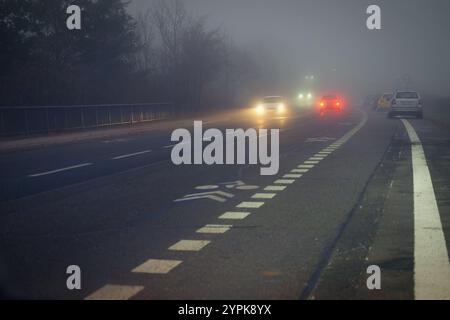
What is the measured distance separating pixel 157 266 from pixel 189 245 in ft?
3.12

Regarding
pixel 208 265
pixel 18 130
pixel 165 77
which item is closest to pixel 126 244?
pixel 208 265

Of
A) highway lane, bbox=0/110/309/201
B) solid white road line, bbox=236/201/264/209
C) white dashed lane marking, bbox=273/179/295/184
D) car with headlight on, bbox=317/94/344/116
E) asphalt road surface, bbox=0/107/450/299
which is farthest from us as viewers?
car with headlight on, bbox=317/94/344/116

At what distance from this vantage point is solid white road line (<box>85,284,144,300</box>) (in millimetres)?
4961

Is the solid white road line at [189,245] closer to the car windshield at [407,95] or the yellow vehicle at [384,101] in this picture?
the car windshield at [407,95]

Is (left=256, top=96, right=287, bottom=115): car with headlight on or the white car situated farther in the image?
(left=256, top=96, right=287, bottom=115): car with headlight on

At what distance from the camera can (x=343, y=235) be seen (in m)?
7.36

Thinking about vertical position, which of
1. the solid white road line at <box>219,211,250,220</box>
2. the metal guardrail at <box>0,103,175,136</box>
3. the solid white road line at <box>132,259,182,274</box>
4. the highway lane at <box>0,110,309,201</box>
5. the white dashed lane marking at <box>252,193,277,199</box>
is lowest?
the highway lane at <box>0,110,309,201</box>

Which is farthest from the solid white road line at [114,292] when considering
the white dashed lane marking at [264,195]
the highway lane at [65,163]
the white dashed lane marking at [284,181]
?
the white dashed lane marking at [284,181]

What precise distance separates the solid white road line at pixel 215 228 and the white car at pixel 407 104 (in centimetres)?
3657

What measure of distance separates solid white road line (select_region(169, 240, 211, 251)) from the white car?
3757 centimetres

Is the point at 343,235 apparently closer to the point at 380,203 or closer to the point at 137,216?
the point at 380,203

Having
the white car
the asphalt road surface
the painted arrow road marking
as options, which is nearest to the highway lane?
the asphalt road surface

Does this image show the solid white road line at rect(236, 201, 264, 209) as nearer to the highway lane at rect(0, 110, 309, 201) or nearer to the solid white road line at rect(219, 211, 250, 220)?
the solid white road line at rect(219, 211, 250, 220)
